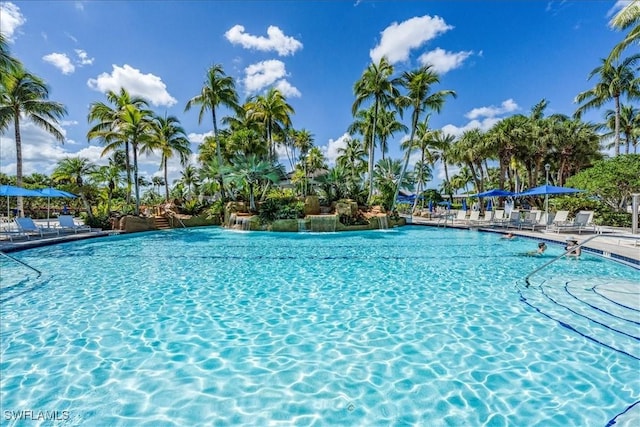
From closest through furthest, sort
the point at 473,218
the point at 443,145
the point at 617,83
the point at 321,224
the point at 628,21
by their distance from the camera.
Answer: the point at 628,21, the point at 321,224, the point at 473,218, the point at 617,83, the point at 443,145

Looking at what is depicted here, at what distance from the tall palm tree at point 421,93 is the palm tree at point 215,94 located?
13.1m

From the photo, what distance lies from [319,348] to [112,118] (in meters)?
22.6

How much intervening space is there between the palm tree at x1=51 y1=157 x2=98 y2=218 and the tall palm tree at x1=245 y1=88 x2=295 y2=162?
41.6 ft

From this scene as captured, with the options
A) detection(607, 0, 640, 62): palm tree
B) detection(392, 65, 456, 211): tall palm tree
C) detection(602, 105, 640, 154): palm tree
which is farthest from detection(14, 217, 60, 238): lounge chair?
detection(602, 105, 640, 154): palm tree

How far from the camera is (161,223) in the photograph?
21766 millimetres

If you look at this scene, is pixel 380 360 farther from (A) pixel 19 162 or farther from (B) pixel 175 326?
(A) pixel 19 162

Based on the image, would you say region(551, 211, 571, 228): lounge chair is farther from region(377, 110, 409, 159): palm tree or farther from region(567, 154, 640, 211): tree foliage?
region(377, 110, 409, 159): palm tree

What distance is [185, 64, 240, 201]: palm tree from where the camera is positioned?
22609mm

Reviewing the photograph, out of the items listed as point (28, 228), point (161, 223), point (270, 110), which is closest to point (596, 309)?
point (28, 228)

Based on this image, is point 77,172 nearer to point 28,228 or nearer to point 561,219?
point 28,228

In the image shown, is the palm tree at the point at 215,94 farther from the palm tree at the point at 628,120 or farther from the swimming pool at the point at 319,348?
the palm tree at the point at 628,120

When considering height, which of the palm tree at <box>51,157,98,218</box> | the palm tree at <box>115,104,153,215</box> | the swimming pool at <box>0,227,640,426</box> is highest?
the palm tree at <box>115,104,153,215</box>

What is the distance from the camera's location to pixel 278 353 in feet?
13.4

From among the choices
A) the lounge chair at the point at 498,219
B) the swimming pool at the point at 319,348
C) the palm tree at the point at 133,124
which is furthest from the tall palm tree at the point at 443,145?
the palm tree at the point at 133,124
